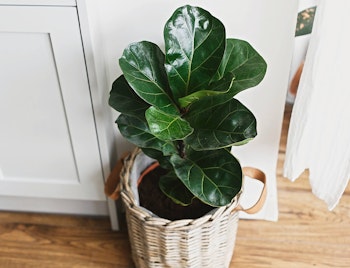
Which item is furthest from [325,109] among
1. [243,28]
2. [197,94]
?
[197,94]

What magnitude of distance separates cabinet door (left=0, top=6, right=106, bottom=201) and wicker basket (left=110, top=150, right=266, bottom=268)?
0.57 feet

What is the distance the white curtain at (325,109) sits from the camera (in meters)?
1.11

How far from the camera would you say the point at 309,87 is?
3.93ft

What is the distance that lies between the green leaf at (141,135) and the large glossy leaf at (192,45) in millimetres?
145

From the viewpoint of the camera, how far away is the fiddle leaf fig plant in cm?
101

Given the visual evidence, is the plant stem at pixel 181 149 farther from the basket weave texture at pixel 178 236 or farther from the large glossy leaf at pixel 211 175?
the basket weave texture at pixel 178 236

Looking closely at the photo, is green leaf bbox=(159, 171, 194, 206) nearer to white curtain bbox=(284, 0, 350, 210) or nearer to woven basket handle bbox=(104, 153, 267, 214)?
woven basket handle bbox=(104, 153, 267, 214)

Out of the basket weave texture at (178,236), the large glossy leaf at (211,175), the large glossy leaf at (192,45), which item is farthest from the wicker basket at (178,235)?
the large glossy leaf at (192,45)

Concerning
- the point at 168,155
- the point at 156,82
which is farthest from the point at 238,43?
the point at 168,155

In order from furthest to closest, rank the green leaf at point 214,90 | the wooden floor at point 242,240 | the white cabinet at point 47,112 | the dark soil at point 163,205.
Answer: the wooden floor at point 242,240 → the dark soil at point 163,205 → the white cabinet at point 47,112 → the green leaf at point 214,90

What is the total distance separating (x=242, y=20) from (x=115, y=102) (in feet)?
1.27

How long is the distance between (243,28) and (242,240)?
2.24 ft

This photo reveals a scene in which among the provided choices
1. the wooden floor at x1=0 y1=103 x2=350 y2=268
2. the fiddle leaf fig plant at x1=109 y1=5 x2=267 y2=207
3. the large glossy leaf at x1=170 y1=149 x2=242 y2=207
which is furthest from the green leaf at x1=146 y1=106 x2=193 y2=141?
the wooden floor at x1=0 y1=103 x2=350 y2=268

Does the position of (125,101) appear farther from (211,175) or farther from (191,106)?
(211,175)
